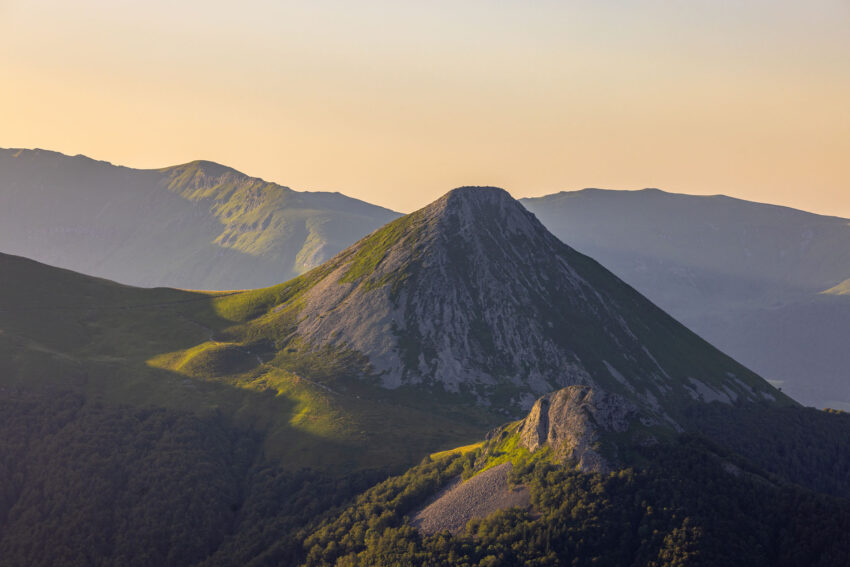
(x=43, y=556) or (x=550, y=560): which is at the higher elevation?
(x=550, y=560)

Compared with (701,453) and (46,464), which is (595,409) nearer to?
(701,453)

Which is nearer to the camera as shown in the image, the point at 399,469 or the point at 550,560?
the point at 550,560

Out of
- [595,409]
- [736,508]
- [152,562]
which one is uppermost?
[595,409]

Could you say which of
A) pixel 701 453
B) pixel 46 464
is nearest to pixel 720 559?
Answer: pixel 701 453

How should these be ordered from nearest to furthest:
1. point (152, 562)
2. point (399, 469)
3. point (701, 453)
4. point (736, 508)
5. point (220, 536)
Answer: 1. point (736, 508)
2. point (701, 453)
3. point (152, 562)
4. point (220, 536)
5. point (399, 469)

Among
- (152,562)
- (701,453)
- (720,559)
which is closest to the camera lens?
(720,559)

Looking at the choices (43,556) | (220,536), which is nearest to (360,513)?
(220,536)

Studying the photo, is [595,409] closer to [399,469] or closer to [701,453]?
[701,453]
